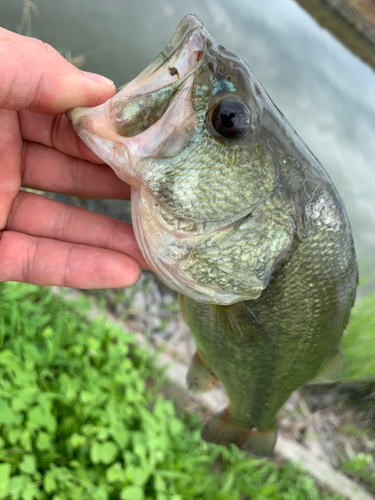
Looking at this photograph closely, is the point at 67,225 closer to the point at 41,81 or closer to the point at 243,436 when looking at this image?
the point at 41,81

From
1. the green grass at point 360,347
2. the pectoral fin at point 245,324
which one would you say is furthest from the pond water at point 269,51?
the pectoral fin at point 245,324

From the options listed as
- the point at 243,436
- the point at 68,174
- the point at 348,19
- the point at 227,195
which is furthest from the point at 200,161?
the point at 348,19

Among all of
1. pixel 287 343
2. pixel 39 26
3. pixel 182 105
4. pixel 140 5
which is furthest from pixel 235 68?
pixel 140 5

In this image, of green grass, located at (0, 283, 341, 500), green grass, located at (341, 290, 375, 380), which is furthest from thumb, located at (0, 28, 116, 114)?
green grass, located at (341, 290, 375, 380)

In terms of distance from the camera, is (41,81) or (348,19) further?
(348,19)

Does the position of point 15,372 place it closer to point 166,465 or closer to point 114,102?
point 166,465

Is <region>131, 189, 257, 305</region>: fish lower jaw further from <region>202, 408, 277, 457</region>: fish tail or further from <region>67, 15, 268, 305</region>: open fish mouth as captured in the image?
<region>202, 408, 277, 457</region>: fish tail

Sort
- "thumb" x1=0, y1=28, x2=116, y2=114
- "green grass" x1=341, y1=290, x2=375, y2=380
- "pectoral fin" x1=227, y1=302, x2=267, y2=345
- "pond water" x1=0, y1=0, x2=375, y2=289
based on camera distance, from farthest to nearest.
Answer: "pond water" x1=0, y1=0, x2=375, y2=289 → "green grass" x1=341, y1=290, x2=375, y2=380 → "pectoral fin" x1=227, y1=302, x2=267, y2=345 → "thumb" x1=0, y1=28, x2=116, y2=114
